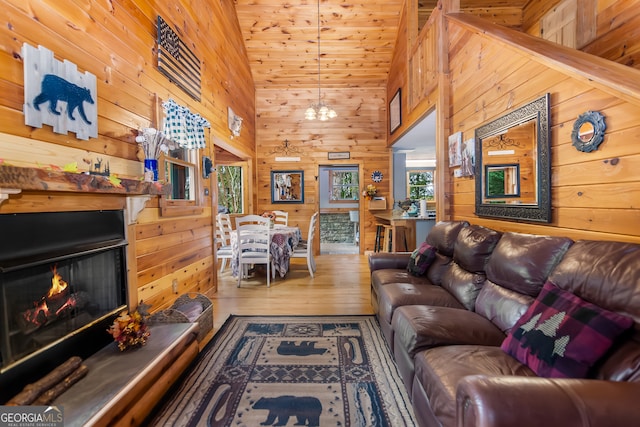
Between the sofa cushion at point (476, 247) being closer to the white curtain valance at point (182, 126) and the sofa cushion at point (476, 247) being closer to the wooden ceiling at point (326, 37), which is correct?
the white curtain valance at point (182, 126)

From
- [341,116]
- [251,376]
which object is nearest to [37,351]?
[251,376]

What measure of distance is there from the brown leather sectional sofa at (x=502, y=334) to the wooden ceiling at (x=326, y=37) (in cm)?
454

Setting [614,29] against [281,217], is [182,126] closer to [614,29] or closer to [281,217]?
[614,29]

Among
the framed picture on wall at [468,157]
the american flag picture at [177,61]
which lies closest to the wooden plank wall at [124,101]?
the american flag picture at [177,61]

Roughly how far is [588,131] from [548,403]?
1.50m

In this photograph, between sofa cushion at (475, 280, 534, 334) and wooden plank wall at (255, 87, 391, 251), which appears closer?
sofa cushion at (475, 280, 534, 334)

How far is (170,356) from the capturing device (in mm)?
1761

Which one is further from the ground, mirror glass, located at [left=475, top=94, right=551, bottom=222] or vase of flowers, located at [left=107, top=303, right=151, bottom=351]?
mirror glass, located at [left=475, top=94, right=551, bottom=222]

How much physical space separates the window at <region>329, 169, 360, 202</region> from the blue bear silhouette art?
5.88 metres

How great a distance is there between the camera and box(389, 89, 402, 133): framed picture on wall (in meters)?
5.14

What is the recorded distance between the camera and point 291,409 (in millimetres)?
1638

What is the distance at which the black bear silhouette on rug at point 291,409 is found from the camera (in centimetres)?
155

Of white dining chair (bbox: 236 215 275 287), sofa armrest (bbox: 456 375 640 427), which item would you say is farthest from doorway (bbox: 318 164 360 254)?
sofa armrest (bbox: 456 375 640 427)

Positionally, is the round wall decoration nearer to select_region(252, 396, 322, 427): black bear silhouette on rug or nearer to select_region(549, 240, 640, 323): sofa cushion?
select_region(549, 240, 640, 323): sofa cushion
